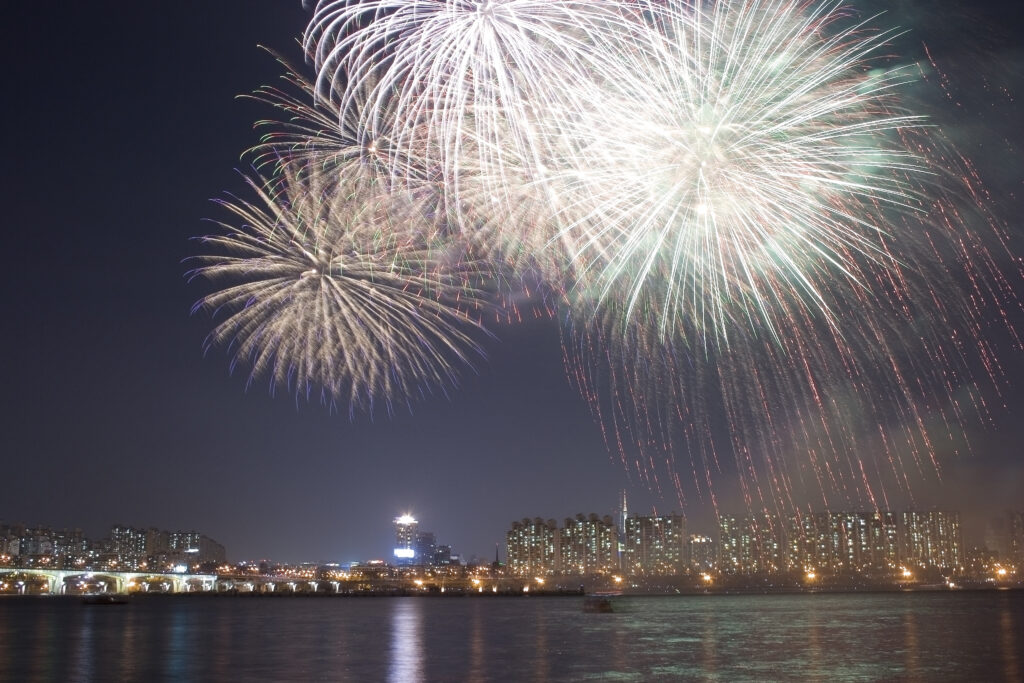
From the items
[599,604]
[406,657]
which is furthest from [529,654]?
A: [599,604]

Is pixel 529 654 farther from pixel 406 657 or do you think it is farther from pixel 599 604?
pixel 599 604

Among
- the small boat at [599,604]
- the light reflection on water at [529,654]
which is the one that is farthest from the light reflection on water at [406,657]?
the small boat at [599,604]

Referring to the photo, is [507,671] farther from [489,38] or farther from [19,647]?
[19,647]

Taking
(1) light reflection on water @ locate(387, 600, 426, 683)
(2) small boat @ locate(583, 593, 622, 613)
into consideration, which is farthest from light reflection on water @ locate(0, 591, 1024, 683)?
(2) small boat @ locate(583, 593, 622, 613)

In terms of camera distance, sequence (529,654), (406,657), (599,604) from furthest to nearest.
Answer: (599,604)
(529,654)
(406,657)

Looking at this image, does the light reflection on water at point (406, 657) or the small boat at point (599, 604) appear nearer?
the light reflection on water at point (406, 657)

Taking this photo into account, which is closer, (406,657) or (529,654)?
(406,657)

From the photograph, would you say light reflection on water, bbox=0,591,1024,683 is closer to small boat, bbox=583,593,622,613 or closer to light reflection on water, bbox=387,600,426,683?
light reflection on water, bbox=387,600,426,683

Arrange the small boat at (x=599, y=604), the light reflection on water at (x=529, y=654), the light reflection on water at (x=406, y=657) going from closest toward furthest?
the light reflection on water at (x=406, y=657)
the light reflection on water at (x=529, y=654)
the small boat at (x=599, y=604)

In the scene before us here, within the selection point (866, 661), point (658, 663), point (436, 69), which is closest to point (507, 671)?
point (658, 663)

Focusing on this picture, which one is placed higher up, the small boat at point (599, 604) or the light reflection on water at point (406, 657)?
the light reflection on water at point (406, 657)

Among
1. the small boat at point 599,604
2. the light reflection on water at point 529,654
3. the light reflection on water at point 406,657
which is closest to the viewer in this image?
the light reflection on water at point 406,657

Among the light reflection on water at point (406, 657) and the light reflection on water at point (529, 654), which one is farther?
the light reflection on water at point (529, 654)

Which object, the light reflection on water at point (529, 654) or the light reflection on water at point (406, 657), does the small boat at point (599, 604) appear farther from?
the light reflection on water at point (406, 657)
